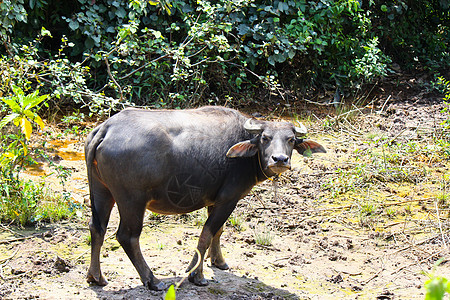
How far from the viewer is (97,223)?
4.41 meters

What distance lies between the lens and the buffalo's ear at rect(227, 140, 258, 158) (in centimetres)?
452

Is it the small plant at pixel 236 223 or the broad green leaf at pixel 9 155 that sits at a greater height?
the broad green leaf at pixel 9 155

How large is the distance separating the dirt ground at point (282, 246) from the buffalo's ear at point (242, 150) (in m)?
1.14

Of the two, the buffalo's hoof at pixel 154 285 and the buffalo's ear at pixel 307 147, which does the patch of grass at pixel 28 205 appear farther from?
the buffalo's ear at pixel 307 147

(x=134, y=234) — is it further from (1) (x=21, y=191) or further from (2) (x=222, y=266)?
(1) (x=21, y=191)

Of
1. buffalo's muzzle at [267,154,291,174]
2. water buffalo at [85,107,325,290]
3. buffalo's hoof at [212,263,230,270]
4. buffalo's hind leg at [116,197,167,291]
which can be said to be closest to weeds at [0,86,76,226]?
water buffalo at [85,107,325,290]

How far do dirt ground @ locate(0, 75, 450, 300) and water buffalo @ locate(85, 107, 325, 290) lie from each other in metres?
0.36

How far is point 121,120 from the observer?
14.3ft

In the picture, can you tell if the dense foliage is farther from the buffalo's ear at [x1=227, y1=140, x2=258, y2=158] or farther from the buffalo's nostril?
the buffalo's nostril

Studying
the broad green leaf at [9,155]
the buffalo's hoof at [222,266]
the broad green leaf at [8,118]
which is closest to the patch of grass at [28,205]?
the broad green leaf at [9,155]

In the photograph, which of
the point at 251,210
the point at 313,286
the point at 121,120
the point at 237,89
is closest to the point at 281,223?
the point at 251,210

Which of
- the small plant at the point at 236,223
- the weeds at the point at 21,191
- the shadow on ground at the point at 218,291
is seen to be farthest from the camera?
the small plant at the point at 236,223

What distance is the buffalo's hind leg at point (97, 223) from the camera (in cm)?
440

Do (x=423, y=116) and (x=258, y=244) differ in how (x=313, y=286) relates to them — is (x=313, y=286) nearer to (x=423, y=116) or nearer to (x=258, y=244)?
(x=258, y=244)
